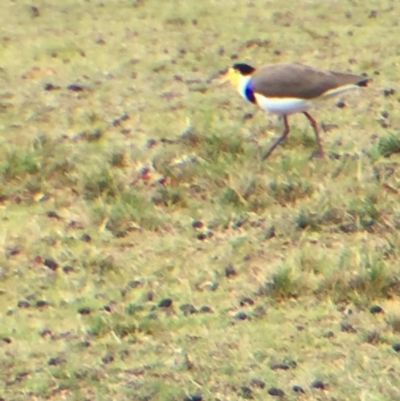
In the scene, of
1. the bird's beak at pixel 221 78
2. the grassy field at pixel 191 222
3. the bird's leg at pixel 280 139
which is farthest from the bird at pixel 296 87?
the bird's beak at pixel 221 78

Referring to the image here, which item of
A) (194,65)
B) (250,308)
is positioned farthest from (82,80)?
(250,308)

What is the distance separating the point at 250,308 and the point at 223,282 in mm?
418

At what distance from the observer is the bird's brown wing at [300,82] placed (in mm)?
8430

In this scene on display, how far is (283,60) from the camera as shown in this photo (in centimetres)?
1103

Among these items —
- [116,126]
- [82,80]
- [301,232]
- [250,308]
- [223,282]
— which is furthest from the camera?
[82,80]

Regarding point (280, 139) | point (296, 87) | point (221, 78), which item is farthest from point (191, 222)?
point (221, 78)

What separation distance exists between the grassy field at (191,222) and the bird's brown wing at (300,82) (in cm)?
42

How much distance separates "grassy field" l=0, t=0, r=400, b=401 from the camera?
529cm

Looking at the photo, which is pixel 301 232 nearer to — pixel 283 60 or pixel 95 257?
pixel 95 257

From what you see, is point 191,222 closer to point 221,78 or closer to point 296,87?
point 296,87

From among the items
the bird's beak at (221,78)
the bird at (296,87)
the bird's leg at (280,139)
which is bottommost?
the bird's beak at (221,78)

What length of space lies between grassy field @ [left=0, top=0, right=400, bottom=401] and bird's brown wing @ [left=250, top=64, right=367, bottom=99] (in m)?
0.42

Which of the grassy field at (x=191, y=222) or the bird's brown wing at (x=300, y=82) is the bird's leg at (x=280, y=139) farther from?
the bird's brown wing at (x=300, y=82)

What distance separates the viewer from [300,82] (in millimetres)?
8453
